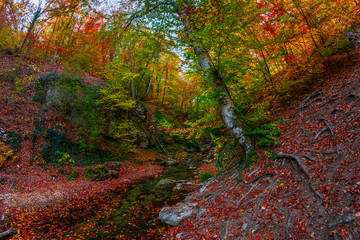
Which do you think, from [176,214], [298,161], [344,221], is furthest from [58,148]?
[344,221]

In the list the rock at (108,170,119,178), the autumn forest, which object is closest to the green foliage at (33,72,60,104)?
the autumn forest

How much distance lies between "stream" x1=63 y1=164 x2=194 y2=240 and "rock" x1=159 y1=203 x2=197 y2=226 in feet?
0.76

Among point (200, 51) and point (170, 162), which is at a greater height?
point (200, 51)

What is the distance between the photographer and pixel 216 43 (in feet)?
17.0

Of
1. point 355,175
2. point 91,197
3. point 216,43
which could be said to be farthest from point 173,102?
point 355,175

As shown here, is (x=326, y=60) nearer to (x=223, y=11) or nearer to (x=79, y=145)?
(x=223, y=11)

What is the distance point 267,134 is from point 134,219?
5.88 meters

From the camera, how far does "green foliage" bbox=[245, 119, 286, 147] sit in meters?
5.55

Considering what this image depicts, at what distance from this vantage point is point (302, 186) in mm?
3688

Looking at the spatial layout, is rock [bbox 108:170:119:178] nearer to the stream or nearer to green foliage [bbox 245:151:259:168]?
the stream

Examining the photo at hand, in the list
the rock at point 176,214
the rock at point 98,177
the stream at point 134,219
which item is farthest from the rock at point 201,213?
the rock at point 98,177

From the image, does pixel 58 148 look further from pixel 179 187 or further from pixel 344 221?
pixel 344 221

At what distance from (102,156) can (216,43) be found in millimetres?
13970

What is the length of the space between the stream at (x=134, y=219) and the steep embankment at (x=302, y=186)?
3.45 ft
